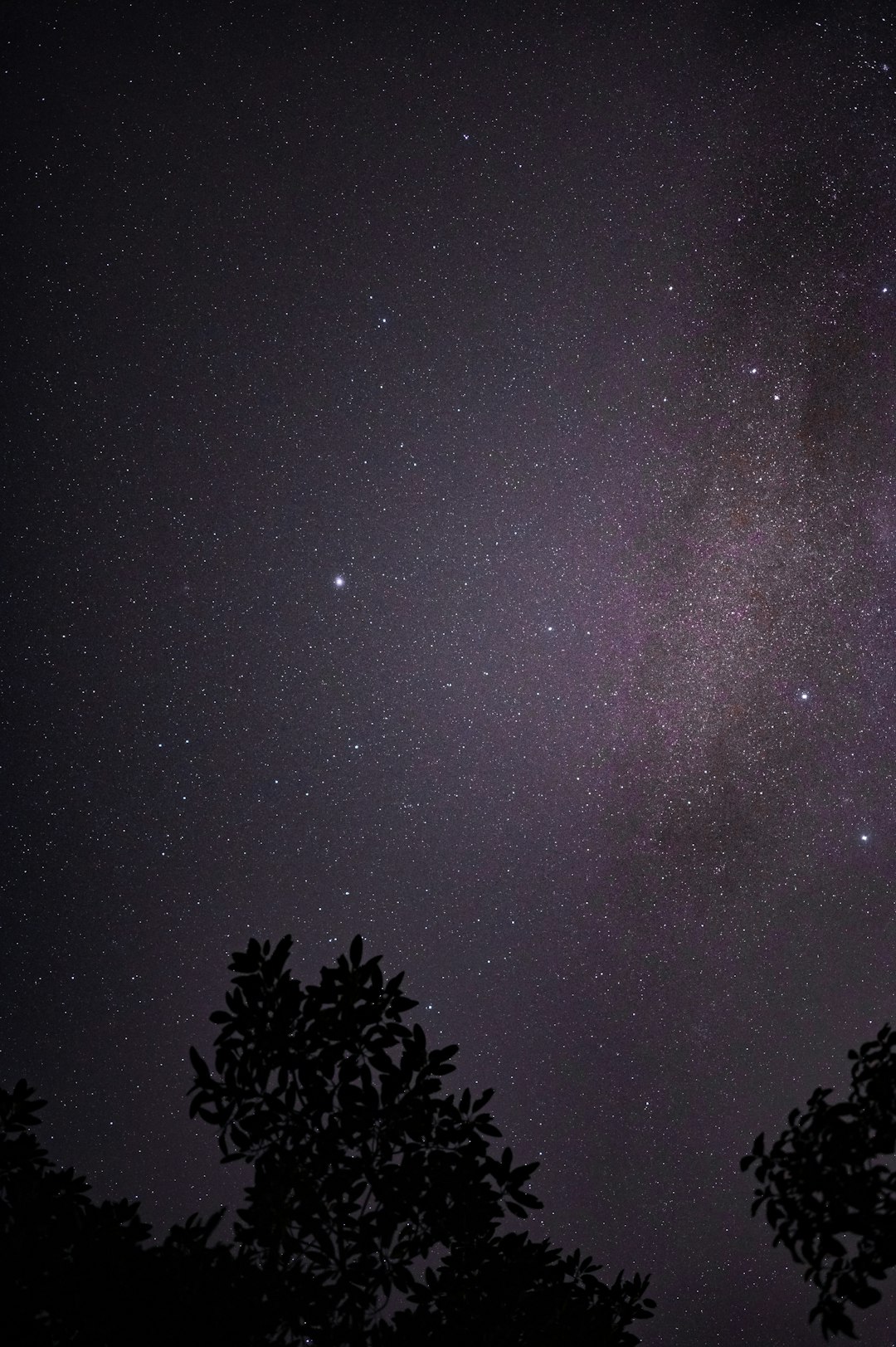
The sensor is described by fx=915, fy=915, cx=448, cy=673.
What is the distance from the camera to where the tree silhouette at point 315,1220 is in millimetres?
2969

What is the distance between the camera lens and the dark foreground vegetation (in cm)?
297

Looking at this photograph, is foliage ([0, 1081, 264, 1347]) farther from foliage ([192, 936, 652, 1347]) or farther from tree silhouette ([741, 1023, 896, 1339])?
tree silhouette ([741, 1023, 896, 1339])

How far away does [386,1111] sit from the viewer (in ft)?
11.9

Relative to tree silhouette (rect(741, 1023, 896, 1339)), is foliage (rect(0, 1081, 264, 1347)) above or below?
below

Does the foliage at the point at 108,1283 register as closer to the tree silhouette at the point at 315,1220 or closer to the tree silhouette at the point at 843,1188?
the tree silhouette at the point at 315,1220

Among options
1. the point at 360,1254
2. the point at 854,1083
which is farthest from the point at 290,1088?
the point at 854,1083

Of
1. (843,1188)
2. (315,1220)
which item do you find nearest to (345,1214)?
(315,1220)

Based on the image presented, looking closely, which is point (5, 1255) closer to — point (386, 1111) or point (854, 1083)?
point (386, 1111)

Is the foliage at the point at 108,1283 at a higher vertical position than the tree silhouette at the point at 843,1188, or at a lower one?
lower

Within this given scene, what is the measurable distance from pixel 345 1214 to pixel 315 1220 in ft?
0.64

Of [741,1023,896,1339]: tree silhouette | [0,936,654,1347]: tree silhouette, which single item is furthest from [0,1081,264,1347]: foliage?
[741,1023,896,1339]: tree silhouette

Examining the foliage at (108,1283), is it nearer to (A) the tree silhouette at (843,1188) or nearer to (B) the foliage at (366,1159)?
(B) the foliage at (366,1159)

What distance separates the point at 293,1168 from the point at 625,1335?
1911mm

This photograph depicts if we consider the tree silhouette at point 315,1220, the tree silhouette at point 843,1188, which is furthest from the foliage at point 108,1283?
the tree silhouette at point 843,1188
